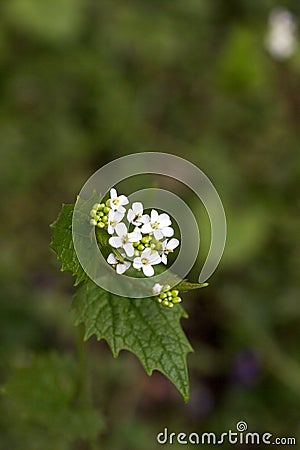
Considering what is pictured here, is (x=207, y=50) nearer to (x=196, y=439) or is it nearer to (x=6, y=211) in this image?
(x=6, y=211)

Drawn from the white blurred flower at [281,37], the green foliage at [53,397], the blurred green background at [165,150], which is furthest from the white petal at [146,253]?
the white blurred flower at [281,37]

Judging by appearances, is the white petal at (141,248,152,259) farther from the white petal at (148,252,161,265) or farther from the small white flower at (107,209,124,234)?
the small white flower at (107,209,124,234)

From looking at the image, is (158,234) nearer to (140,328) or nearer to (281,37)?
(140,328)

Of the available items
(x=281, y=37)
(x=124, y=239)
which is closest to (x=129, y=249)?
(x=124, y=239)

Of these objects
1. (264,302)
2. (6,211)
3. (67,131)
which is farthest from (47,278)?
(264,302)

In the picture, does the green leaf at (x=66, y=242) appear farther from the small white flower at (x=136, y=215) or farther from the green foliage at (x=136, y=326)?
the small white flower at (x=136, y=215)

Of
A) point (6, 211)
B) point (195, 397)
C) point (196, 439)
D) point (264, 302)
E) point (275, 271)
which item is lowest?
point (196, 439)

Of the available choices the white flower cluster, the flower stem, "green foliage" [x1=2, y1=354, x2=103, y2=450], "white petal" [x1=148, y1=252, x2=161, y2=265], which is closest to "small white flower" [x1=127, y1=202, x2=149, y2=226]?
the white flower cluster

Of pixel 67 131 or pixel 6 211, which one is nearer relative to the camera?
pixel 6 211
